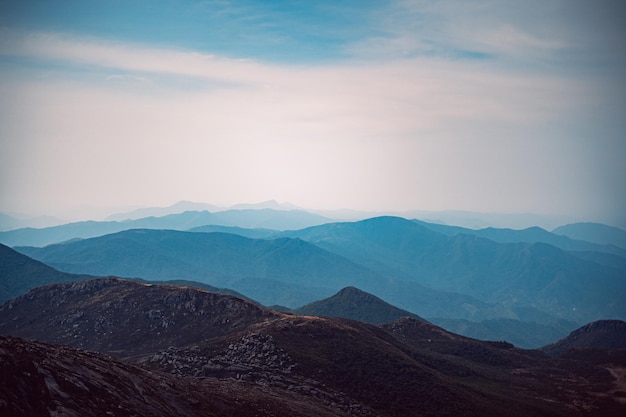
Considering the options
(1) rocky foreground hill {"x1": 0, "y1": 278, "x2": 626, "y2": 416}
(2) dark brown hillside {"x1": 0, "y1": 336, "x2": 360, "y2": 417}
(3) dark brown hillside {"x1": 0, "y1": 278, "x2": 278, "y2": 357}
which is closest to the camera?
(2) dark brown hillside {"x1": 0, "y1": 336, "x2": 360, "y2": 417}

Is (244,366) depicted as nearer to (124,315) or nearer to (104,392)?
(104,392)

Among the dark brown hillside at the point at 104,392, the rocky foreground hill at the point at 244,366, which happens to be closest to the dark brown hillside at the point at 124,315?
the rocky foreground hill at the point at 244,366

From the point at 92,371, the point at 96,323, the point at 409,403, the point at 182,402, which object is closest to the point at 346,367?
the point at 409,403

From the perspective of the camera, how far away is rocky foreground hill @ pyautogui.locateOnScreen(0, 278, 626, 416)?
43.3 metres

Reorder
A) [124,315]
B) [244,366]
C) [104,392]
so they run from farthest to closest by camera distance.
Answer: [124,315]
[244,366]
[104,392]

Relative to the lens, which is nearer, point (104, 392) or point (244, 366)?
point (104, 392)

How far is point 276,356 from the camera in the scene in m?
84.9

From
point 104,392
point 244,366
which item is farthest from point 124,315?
point 104,392

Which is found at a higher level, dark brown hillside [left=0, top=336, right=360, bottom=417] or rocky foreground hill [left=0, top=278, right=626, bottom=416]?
dark brown hillside [left=0, top=336, right=360, bottom=417]

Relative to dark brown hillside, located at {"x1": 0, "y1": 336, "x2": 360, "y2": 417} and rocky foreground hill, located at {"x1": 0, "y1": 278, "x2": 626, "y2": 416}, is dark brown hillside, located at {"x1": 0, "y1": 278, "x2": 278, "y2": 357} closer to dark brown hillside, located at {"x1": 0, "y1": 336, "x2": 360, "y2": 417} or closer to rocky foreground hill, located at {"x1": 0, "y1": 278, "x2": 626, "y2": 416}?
rocky foreground hill, located at {"x1": 0, "y1": 278, "x2": 626, "y2": 416}

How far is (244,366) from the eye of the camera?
80688mm

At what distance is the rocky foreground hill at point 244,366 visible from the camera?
1706 inches

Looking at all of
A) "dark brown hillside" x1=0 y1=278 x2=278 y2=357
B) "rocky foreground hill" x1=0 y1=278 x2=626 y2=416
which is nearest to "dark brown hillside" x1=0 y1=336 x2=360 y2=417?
"rocky foreground hill" x1=0 y1=278 x2=626 y2=416

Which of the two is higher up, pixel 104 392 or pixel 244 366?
pixel 104 392
